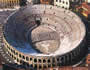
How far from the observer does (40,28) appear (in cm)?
18312

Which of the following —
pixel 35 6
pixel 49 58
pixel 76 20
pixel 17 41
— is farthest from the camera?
pixel 35 6

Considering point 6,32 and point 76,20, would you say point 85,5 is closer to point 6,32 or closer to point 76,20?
point 76,20

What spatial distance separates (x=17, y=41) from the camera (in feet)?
531

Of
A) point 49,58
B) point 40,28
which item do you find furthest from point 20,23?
point 49,58

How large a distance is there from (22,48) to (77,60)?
30674 millimetres

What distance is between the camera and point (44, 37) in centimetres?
17600

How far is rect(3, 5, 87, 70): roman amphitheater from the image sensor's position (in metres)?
150

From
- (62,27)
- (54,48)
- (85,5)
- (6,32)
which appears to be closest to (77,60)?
(54,48)

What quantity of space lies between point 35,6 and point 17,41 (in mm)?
36916

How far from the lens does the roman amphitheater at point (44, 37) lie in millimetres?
149625

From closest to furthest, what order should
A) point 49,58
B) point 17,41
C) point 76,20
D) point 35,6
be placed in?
point 49,58 → point 17,41 → point 76,20 → point 35,6

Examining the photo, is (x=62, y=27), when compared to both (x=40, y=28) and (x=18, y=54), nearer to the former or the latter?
(x=40, y=28)

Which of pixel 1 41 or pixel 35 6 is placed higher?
pixel 35 6

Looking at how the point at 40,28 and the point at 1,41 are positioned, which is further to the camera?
the point at 40,28
